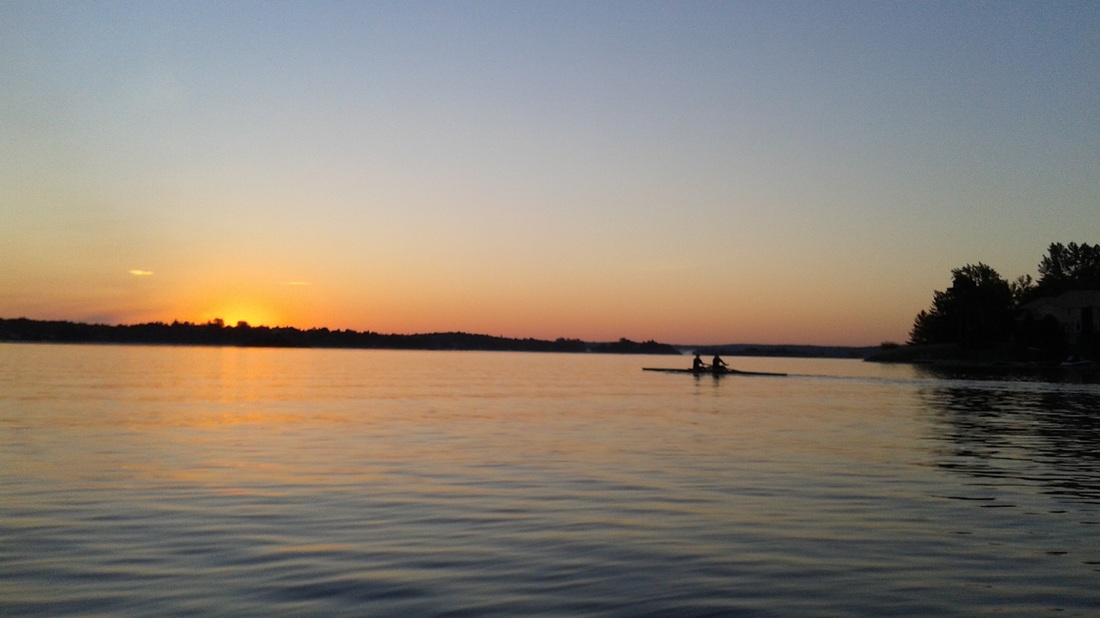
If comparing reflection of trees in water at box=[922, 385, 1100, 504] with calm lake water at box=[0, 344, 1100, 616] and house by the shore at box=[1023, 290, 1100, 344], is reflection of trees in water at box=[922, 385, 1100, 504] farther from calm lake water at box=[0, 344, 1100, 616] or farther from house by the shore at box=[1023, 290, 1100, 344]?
house by the shore at box=[1023, 290, 1100, 344]

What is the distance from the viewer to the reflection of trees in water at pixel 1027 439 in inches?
858

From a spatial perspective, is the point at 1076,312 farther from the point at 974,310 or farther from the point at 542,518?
the point at 542,518

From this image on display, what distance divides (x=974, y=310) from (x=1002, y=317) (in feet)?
13.1

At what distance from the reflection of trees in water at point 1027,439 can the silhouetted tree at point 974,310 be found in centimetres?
8669

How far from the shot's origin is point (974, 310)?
456 ft

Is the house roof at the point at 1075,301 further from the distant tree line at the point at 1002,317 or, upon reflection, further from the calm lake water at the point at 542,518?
the calm lake water at the point at 542,518

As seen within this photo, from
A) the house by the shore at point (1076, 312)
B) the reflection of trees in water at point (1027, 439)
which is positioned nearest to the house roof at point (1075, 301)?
the house by the shore at point (1076, 312)

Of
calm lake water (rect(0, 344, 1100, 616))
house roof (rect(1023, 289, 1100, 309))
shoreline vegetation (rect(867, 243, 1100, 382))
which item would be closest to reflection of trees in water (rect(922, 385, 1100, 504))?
calm lake water (rect(0, 344, 1100, 616))

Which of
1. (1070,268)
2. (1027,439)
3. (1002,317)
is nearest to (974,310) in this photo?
(1002,317)

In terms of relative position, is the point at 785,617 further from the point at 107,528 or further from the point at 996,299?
the point at 996,299

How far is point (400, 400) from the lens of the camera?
48.6m

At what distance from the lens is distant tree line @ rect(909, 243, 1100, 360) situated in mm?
121500

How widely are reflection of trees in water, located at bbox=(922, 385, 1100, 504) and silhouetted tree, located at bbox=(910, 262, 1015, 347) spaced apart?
8669 centimetres

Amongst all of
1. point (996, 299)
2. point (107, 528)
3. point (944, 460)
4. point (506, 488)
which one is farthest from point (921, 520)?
point (996, 299)
